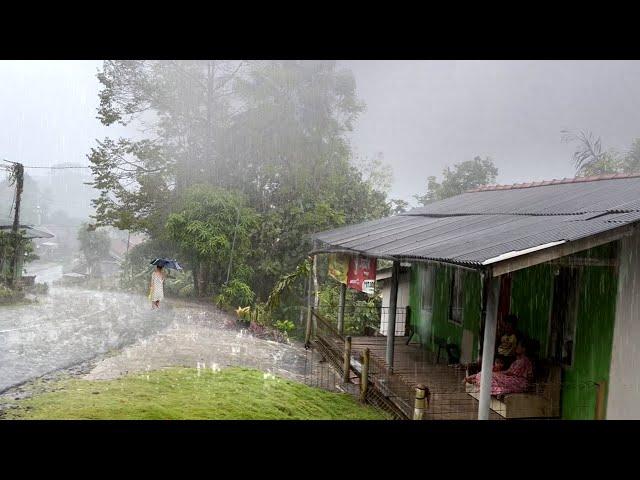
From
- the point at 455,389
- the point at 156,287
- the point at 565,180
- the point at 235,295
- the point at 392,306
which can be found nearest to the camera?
the point at 455,389

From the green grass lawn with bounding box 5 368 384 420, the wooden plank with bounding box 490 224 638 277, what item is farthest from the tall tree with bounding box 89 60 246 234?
the wooden plank with bounding box 490 224 638 277

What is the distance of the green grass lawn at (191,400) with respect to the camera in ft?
21.1

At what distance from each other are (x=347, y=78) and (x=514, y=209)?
15.7m

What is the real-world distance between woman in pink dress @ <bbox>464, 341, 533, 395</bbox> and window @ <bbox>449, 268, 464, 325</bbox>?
2570 millimetres

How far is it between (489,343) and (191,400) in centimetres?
404

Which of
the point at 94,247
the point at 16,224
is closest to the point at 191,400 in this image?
the point at 16,224

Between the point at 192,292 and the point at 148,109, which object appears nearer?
Answer: the point at 192,292

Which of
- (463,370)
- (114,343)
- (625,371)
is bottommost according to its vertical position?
(114,343)

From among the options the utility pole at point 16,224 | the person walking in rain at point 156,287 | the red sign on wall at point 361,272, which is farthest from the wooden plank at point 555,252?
the utility pole at point 16,224

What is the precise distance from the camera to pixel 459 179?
25.4m

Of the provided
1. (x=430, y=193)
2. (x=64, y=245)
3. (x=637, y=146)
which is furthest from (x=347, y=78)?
(x=64, y=245)

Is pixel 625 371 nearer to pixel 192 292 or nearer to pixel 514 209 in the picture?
pixel 514 209

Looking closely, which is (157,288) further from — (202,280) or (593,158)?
(593,158)

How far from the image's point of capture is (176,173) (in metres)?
19.8
